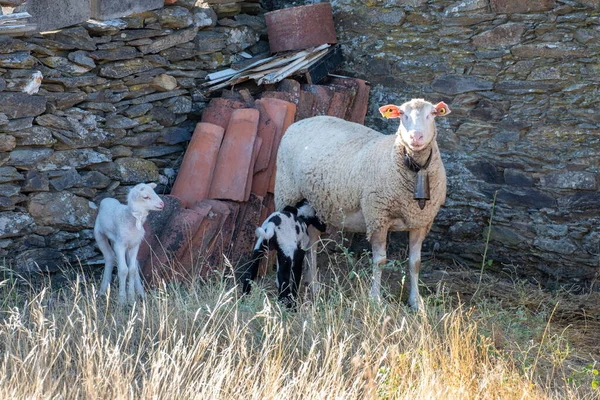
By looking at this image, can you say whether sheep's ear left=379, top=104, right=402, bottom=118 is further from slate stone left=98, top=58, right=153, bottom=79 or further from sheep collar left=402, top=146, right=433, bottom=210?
slate stone left=98, top=58, right=153, bottom=79

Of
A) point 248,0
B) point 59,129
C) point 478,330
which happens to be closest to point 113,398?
point 478,330

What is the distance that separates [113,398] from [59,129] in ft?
10.5

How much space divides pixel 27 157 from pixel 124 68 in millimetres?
1201

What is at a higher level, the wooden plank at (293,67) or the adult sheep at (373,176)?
the wooden plank at (293,67)

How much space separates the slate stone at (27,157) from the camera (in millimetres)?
6688

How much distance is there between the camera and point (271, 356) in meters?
5.21

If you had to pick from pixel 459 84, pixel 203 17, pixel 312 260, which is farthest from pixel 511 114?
pixel 203 17

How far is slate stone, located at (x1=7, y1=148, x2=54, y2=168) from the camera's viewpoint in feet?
21.9

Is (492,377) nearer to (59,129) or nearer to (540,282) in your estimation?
(540,282)

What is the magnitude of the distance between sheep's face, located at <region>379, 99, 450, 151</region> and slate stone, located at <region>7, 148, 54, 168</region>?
2.82 m

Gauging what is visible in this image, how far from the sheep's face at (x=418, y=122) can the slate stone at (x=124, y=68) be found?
2529 millimetres

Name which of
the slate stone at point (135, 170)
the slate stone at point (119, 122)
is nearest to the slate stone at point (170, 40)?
the slate stone at point (119, 122)

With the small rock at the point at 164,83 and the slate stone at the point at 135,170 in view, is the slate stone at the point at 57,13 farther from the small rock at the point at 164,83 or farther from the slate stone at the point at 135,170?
the slate stone at the point at 135,170

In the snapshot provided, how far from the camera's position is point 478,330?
5887 millimetres
